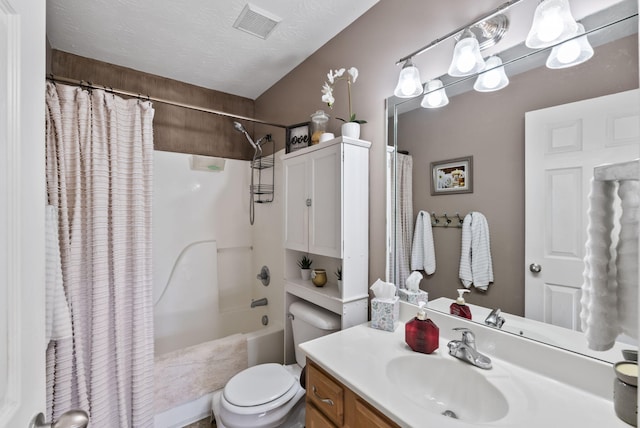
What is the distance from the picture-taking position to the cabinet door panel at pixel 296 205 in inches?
66.7

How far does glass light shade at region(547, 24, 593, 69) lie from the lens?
88cm

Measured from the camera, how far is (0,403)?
431 mm

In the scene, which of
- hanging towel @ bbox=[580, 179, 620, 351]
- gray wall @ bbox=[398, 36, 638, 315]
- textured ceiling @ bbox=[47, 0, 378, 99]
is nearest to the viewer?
hanging towel @ bbox=[580, 179, 620, 351]

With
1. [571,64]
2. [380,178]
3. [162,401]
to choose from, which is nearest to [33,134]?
[380,178]

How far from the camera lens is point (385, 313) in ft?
4.25

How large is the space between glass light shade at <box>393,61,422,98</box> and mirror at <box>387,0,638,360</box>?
6 centimetres

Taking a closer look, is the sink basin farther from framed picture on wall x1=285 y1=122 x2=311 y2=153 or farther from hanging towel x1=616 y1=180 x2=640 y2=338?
framed picture on wall x1=285 y1=122 x2=311 y2=153

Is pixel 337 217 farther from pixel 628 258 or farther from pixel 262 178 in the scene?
pixel 262 178

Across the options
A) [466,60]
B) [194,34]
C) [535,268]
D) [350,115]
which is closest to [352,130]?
[350,115]

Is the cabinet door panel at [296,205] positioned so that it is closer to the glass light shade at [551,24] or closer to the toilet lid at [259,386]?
the toilet lid at [259,386]

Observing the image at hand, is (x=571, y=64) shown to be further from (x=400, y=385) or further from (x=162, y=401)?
(x=162, y=401)

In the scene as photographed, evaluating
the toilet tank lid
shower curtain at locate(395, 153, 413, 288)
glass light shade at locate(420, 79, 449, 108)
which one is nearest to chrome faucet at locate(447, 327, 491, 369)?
shower curtain at locate(395, 153, 413, 288)

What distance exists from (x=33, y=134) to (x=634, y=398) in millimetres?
1369

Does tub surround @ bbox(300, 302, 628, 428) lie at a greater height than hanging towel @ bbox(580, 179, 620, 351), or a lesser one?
lesser
